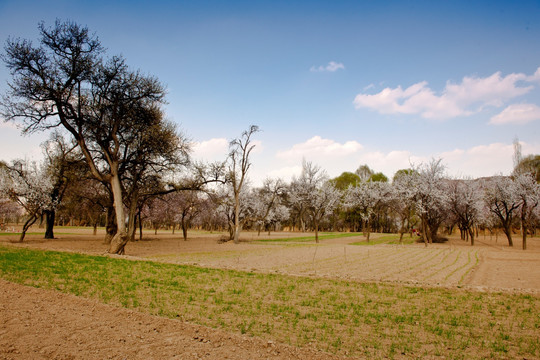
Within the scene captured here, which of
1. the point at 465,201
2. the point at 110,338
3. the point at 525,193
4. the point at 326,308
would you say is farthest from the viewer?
the point at 465,201

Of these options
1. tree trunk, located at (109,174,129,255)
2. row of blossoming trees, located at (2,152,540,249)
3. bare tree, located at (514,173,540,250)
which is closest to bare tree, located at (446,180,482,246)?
row of blossoming trees, located at (2,152,540,249)

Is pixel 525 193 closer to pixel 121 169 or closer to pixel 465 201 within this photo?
pixel 465 201

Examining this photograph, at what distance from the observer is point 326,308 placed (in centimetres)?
870

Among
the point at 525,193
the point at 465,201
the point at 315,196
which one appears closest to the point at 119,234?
the point at 315,196

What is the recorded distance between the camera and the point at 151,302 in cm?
858

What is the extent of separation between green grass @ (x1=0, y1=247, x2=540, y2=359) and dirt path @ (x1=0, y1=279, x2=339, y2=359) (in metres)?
0.50

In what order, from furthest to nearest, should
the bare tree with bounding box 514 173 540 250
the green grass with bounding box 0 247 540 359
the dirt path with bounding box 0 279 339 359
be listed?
the bare tree with bounding box 514 173 540 250 < the green grass with bounding box 0 247 540 359 < the dirt path with bounding box 0 279 339 359

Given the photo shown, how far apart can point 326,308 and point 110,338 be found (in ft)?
17.6

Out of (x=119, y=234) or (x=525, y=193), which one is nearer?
(x=119, y=234)

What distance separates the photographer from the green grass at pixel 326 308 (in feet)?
20.9

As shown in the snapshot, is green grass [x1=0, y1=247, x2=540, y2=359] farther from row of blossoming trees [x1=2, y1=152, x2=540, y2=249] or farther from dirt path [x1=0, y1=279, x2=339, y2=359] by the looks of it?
row of blossoming trees [x1=2, y1=152, x2=540, y2=249]

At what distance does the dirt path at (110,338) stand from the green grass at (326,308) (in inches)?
19.7

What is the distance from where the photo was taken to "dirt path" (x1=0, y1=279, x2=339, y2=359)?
5406 mm

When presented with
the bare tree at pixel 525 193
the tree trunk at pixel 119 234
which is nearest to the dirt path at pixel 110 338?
the tree trunk at pixel 119 234
